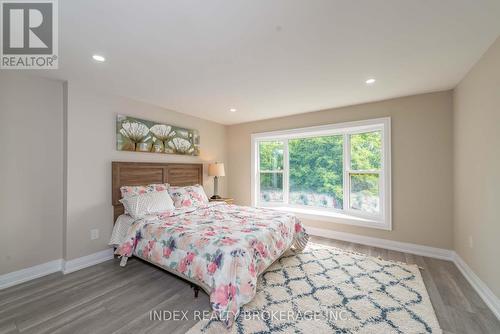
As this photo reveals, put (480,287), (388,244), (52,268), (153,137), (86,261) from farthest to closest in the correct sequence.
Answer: (153,137)
(388,244)
(86,261)
(52,268)
(480,287)

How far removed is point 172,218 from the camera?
2715 mm

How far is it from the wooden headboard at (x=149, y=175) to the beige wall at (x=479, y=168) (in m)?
4.07

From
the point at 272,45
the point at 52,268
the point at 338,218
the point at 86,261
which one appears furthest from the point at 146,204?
the point at 338,218

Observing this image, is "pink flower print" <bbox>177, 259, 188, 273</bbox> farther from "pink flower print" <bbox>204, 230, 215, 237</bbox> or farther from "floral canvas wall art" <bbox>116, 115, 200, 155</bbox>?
"floral canvas wall art" <bbox>116, 115, 200, 155</bbox>

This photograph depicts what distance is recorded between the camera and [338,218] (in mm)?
3746

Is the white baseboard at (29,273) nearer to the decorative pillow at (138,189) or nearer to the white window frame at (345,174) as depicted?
the decorative pillow at (138,189)

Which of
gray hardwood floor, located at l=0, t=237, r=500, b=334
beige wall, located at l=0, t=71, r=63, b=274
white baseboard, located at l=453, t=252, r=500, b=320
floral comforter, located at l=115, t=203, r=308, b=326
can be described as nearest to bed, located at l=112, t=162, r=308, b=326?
floral comforter, located at l=115, t=203, r=308, b=326

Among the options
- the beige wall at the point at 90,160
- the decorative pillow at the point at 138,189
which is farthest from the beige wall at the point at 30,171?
the decorative pillow at the point at 138,189

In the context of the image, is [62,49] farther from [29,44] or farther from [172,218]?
[172,218]

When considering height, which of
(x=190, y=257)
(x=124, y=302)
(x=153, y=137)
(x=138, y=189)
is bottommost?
(x=124, y=302)

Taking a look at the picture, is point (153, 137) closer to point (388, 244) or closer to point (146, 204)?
point (146, 204)

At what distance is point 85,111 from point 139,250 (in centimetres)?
196

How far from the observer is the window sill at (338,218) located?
3.40 m

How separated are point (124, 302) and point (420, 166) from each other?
412 cm
